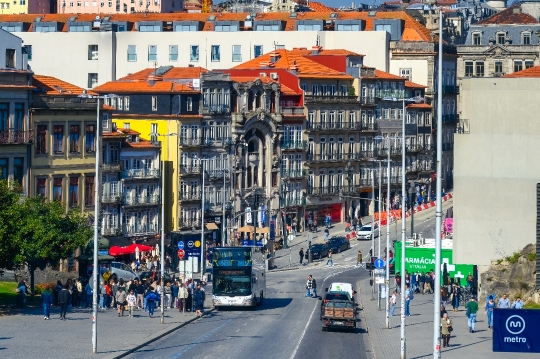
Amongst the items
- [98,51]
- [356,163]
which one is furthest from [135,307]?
[98,51]

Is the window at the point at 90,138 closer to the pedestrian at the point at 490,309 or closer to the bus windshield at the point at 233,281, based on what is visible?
the bus windshield at the point at 233,281

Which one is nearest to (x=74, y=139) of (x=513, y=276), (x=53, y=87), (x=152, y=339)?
(x=53, y=87)

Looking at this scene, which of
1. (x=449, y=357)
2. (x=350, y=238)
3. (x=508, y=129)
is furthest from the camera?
(x=350, y=238)

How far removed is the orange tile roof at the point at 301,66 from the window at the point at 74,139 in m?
43.3

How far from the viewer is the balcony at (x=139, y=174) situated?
404ft

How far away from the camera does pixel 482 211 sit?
293ft

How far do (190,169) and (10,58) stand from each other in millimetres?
31356

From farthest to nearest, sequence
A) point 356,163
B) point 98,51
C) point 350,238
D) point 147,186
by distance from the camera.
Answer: point 98,51, point 356,163, point 350,238, point 147,186

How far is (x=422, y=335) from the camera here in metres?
73.1

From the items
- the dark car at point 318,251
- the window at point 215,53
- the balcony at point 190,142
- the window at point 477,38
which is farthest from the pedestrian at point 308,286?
the window at point 477,38

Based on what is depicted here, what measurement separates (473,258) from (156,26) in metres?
97.4

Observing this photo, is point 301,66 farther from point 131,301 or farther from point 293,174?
point 131,301

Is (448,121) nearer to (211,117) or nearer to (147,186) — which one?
(211,117)

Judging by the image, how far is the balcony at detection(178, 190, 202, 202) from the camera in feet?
437
